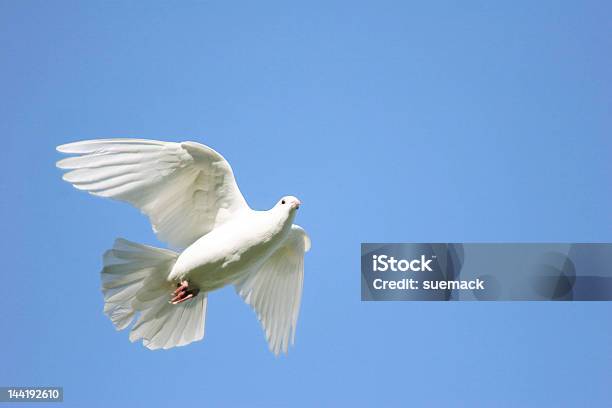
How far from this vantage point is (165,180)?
30.7 ft

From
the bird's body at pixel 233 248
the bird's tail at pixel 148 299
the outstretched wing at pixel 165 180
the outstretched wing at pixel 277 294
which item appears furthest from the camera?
the outstretched wing at pixel 277 294

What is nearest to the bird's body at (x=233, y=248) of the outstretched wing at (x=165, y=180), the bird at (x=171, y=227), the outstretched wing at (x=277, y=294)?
the bird at (x=171, y=227)

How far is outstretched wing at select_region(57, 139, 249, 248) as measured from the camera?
9.00 m

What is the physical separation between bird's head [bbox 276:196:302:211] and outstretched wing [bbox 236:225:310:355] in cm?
109

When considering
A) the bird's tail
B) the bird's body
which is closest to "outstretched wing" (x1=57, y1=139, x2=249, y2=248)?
the bird's body

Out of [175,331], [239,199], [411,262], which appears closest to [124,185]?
[239,199]

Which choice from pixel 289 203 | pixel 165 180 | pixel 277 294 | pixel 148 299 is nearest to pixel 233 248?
pixel 289 203

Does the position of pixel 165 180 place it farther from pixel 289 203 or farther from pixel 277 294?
pixel 277 294

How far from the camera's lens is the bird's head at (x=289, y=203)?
9.44m

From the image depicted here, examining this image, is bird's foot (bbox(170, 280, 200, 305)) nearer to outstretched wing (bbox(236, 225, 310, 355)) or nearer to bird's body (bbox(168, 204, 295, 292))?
bird's body (bbox(168, 204, 295, 292))

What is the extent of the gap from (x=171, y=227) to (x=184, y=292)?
0.65 m

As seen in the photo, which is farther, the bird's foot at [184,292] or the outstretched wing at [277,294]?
the outstretched wing at [277,294]

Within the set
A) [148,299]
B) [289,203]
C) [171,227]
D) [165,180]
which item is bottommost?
[148,299]

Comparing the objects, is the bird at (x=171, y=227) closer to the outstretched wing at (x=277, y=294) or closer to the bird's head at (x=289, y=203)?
the bird's head at (x=289, y=203)
